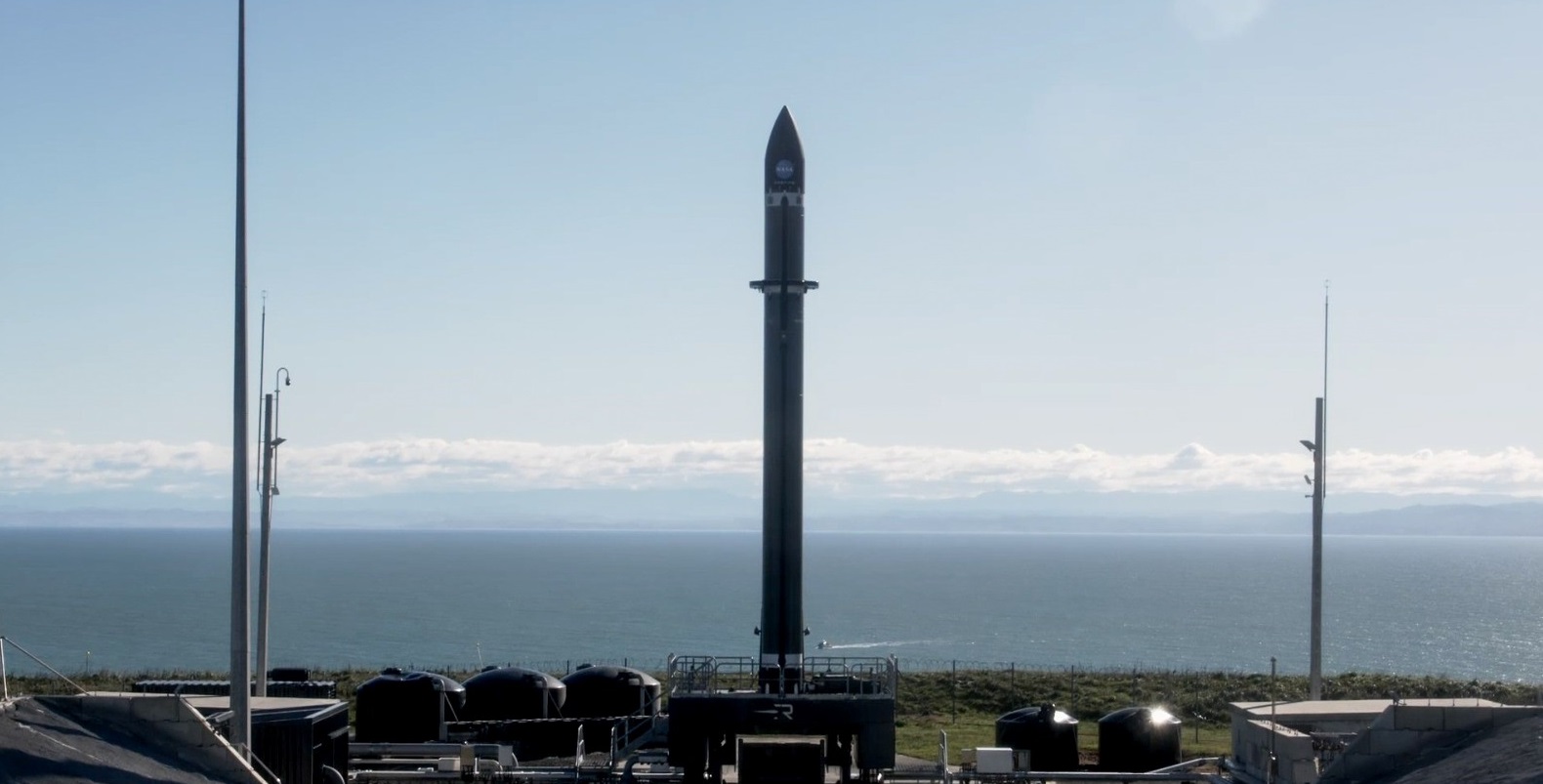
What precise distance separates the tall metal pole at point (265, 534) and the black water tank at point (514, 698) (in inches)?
479

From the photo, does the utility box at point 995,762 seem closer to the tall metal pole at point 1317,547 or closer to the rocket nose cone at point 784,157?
the tall metal pole at point 1317,547

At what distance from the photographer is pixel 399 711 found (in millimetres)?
34969

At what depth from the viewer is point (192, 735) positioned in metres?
21.6

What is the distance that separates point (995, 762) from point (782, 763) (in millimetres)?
3952

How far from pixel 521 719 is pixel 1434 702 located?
22.5m

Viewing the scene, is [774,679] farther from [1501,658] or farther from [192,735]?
[1501,658]

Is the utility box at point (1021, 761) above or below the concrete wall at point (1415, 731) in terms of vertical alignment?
below

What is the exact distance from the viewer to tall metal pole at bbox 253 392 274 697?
26.1 meters

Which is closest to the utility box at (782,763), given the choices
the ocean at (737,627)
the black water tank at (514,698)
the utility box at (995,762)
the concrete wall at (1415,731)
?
the utility box at (995,762)

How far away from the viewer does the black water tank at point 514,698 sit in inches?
1535

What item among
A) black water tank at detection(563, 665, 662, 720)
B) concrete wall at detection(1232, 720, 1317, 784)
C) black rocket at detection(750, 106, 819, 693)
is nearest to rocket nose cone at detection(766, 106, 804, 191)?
black rocket at detection(750, 106, 819, 693)

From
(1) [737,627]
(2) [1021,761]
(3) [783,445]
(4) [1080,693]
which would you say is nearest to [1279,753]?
(2) [1021,761]

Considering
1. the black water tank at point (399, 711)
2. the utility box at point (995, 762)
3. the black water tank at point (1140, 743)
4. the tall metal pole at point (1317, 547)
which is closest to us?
the utility box at point (995, 762)

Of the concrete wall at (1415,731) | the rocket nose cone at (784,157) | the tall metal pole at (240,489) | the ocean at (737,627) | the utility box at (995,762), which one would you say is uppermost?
the rocket nose cone at (784,157)
